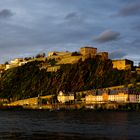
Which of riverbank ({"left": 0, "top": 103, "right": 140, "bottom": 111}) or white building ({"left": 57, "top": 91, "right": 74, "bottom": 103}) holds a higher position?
white building ({"left": 57, "top": 91, "right": 74, "bottom": 103})

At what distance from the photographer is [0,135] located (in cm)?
5750

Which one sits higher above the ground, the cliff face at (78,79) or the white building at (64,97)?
the cliff face at (78,79)

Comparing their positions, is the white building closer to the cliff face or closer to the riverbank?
the riverbank

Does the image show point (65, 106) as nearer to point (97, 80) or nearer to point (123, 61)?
point (97, 80)

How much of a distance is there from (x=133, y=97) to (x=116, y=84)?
2430cm

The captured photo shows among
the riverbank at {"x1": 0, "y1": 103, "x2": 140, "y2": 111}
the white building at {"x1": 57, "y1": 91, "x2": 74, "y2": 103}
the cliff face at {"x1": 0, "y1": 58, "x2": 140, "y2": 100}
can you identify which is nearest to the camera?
the riverbank at {"x1": 0, "y1": 103, "x2": 140, "y2": 111}

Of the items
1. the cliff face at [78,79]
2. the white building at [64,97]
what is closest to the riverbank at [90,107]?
the white building at [64,97]

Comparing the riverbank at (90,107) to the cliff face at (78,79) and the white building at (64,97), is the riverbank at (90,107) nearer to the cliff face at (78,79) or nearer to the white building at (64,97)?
→ the white building at (64,97)

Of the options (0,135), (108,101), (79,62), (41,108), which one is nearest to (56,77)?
(79,62)

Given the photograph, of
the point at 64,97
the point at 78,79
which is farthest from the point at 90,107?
the point at 78,79

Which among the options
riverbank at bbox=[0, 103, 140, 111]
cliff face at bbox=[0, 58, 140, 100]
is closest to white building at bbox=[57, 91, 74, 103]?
riverbank at bbox=[0, 103, 140, 111]

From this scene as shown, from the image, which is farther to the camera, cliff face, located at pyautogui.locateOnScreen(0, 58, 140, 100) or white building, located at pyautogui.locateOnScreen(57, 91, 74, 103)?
cliff face, located at pyautogui.locateOnScreen(0, 58, 140, 100)

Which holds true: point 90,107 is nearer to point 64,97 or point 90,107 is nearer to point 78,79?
point 64,97

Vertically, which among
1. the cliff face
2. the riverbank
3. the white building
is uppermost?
the cliff face
